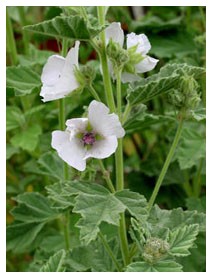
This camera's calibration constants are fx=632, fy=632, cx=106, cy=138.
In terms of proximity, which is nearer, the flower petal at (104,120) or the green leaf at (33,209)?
the flower petal at (104,120)

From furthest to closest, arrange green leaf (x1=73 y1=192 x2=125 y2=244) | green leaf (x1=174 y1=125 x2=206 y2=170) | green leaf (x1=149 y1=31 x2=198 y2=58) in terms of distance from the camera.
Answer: green leaf (x1=149 y1=31 x2=198 y2=58) < green leaf (x1=174 y1=125 x2=206 y2=170) < green leaf (x1=73 y1=192 x2=125 y2=244)

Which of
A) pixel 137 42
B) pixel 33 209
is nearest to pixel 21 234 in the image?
pixel 33 209

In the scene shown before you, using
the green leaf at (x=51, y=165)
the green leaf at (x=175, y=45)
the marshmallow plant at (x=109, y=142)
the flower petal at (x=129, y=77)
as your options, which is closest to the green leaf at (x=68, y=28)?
the marshmallow plant at (x=109, y=142)

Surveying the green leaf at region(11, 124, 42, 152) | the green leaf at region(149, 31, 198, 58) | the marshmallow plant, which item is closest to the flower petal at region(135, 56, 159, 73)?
→ the marshmallow plant

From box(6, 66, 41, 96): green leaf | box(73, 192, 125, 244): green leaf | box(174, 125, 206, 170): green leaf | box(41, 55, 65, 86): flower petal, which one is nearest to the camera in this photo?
box(73, 192, 125, 244): green leaf

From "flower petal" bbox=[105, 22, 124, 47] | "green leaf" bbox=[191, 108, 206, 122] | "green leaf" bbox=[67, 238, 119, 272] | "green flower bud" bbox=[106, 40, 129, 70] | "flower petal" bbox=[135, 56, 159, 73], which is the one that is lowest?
"green leaf" bbox=[67, 238, 119, 272]

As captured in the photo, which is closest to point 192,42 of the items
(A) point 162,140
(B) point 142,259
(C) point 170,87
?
(A) point 162,140

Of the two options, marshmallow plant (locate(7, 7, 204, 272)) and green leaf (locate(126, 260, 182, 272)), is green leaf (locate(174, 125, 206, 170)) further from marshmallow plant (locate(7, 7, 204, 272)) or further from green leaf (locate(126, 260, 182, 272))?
green leaf (locate(126, 260, 182, 272))

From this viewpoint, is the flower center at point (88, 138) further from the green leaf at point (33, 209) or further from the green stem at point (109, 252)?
the green leaf at point (33, 209)
